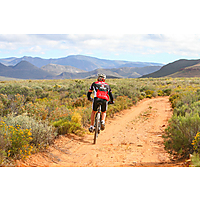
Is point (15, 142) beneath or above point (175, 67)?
beneath

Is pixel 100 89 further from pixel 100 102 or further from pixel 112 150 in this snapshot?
pixel 112 150

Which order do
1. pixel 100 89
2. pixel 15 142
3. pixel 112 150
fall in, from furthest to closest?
1. pixel 112 150
2. pixel 100 89
3. pixel 15 142

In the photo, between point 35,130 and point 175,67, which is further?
point 175,67

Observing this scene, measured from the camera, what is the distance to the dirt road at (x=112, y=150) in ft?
16.6

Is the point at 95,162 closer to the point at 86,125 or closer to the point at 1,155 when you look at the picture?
the point at 1,155

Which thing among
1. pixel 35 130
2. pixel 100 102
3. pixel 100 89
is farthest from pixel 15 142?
pixel 100 89

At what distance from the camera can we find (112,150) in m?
6.22

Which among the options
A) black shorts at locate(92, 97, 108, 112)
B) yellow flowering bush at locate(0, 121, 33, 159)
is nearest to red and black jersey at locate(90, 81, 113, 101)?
black shorts at locate(92, 97, 108, 112)

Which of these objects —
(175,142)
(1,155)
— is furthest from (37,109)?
(175,142)

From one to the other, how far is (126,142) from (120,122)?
133 inches

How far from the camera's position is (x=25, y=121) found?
5855 mm

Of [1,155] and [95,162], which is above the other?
[1,155]

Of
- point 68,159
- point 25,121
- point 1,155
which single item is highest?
point 25,121

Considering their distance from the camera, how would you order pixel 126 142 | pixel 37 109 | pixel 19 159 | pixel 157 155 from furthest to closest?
pixel 37 109, pixel 126 142, pixel 157 155, pixel 19 159
